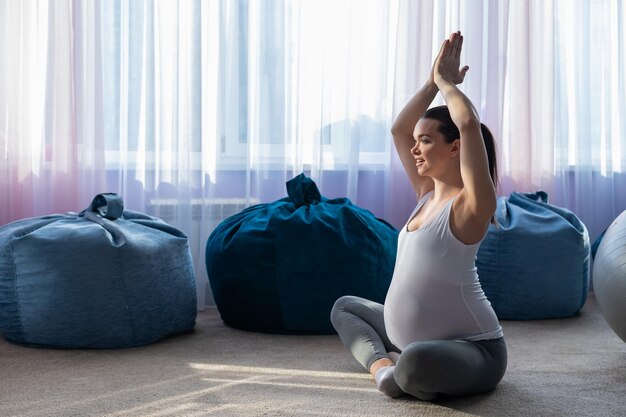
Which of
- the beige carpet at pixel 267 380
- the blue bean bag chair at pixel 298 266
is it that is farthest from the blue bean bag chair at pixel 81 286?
the blue bean bag chair at pixel 298 266

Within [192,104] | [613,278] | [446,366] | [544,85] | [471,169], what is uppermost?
[544,85]

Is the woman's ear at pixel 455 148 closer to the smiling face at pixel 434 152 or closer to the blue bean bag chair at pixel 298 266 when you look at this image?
the smiling face at pixel 434 152

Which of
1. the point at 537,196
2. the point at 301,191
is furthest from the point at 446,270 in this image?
the point at 537,196

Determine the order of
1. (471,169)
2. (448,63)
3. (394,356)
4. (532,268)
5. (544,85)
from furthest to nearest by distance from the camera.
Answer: (544,85)
(532,268)
(394,356)
(448,63)
(471,169)

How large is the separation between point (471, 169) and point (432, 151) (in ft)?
0.69

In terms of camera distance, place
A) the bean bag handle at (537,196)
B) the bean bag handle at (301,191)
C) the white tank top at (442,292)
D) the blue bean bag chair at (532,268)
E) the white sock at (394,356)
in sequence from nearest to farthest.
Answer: the white tank top at (442,292) → the white sock at (394,356) → the bean bag handle at (301,191) → the blue bean bag chair at (532,268) → the bean bag handle at (537,196)

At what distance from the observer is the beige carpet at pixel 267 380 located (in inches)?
78.5

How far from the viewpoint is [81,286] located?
261cm

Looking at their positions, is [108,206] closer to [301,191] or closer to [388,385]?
[301,191]

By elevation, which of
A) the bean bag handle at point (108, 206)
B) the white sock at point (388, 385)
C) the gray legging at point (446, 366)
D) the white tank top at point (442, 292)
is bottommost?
the white sock at point (388, 385)

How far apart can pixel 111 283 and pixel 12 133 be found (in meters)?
0.91

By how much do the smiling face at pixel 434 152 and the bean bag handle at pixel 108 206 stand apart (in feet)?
3.82

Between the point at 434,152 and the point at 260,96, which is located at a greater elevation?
the point at 260,96

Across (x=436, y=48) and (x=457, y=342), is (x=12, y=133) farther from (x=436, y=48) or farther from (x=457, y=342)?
(x=457, y=342)
